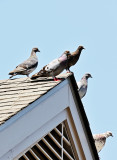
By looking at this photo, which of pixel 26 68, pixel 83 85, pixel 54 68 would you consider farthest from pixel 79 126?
pixel 83 85

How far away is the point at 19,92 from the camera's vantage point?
8680mm

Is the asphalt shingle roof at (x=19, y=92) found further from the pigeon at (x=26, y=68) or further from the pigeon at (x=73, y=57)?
the pigeon at (x=26, y=68)

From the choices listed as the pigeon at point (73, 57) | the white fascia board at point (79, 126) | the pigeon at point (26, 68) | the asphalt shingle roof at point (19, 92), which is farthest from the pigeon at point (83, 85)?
the white fascia board at point (79, 126)

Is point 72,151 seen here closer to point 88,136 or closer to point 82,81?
point 88,136

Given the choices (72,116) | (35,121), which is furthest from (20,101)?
(72,116)

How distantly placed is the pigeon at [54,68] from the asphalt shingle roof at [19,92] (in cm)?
32

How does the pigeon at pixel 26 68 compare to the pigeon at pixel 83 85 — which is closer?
the pigeon at pixel 26 68

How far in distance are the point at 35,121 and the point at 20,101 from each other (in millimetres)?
376

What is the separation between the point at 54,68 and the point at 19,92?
165 centimetres

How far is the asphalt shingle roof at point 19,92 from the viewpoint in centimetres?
779

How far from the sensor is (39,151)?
27.5 ft

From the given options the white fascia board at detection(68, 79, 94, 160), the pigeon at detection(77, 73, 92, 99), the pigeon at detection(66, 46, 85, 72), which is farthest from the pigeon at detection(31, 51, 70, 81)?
the pigeon at detection(77, 73, 92, 99)

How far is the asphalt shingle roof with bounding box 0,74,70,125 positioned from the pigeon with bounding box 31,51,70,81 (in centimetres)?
32

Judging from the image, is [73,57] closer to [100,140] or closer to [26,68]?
[26,68]
